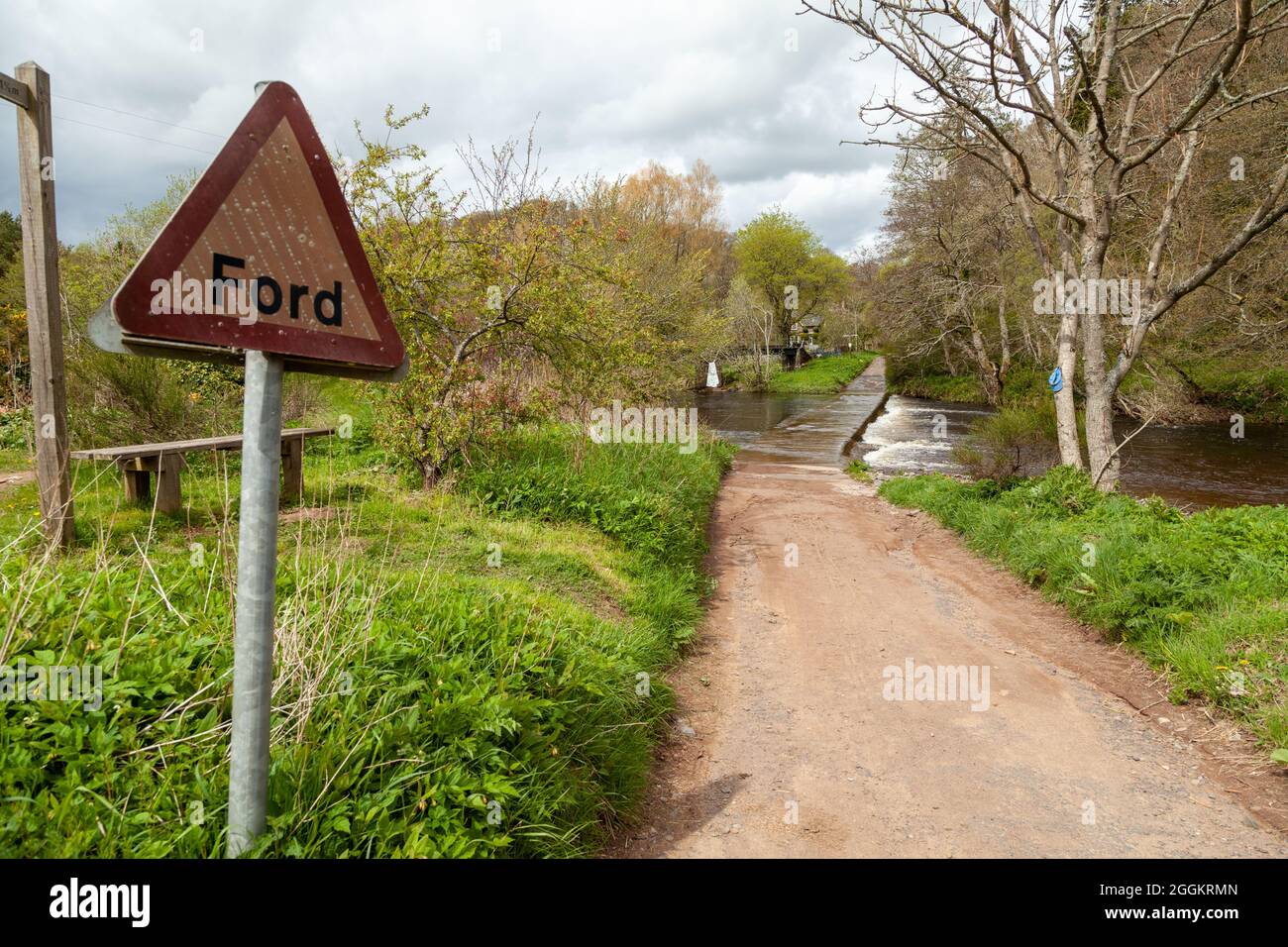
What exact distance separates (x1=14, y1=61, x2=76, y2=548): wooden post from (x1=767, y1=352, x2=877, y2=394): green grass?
40.5m

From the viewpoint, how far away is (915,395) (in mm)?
41250

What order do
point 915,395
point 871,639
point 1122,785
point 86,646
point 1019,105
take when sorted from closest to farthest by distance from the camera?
point 86,646, point 1122,785, point 871,639, point 1019,105, point 915,395

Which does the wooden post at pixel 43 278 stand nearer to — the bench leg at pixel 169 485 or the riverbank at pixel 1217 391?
the bench leg at pixel 169 485

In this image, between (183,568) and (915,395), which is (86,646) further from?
(915,395)

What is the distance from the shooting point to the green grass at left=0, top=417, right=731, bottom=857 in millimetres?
2238

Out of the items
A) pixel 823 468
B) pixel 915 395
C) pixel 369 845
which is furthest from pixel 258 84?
pixel 915 395

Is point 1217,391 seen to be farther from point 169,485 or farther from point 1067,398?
point 169,485

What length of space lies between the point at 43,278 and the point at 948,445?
2167 cm

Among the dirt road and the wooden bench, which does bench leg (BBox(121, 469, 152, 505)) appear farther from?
the dirt road

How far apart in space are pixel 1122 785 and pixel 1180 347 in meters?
22.7

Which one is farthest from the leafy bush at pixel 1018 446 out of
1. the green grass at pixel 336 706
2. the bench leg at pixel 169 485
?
the bench leg at pixel 169 485

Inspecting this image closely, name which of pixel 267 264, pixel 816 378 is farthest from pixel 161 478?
pixel 816 378

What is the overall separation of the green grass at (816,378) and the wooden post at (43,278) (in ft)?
133
